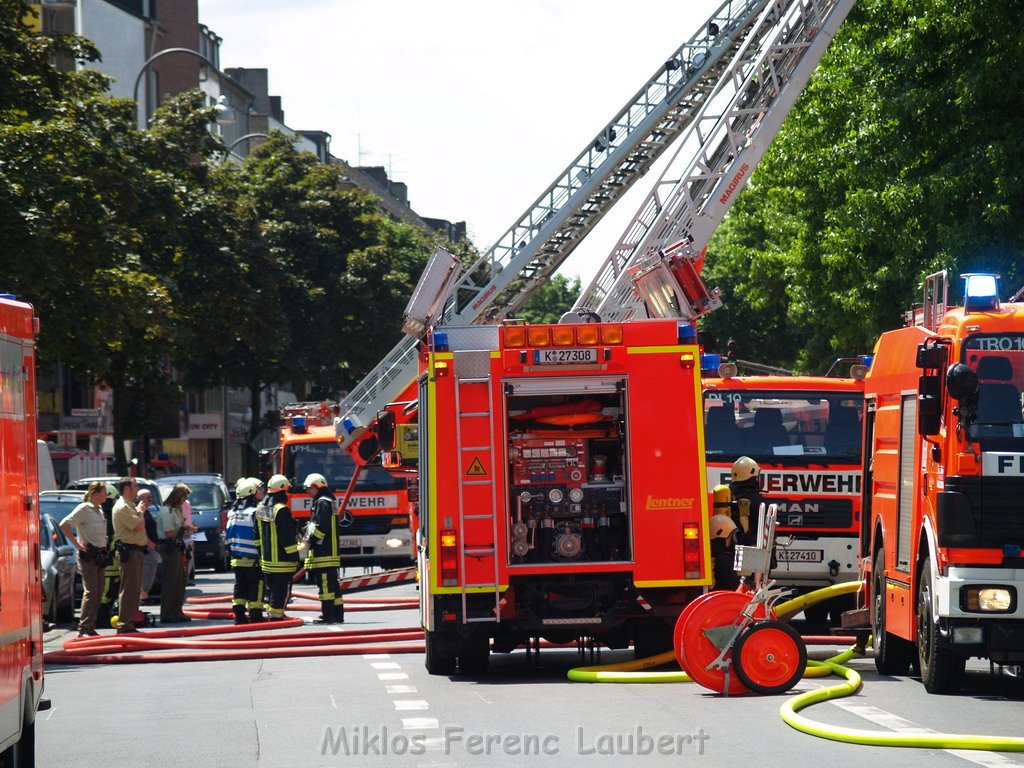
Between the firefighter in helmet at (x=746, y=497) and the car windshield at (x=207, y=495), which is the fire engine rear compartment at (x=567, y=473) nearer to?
the firefighter in helmet at (x=746, y=497)

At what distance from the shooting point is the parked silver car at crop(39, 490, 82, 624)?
21469 mm

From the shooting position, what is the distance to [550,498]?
1455 centimetres

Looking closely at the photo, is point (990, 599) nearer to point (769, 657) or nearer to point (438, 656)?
point (769, 657)

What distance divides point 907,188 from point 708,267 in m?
38.8

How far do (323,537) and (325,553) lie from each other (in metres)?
0.19

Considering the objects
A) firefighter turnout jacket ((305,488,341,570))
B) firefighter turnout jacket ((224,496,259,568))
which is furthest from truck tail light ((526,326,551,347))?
firefighter turnout jacket ((224,496,259,568))

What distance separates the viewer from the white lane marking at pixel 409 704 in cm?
1212

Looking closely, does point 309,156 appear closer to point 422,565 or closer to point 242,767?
point 422,565

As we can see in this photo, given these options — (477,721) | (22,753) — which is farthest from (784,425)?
(22,753)

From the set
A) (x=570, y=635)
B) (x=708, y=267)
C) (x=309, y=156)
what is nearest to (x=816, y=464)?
(x=570, y=635)

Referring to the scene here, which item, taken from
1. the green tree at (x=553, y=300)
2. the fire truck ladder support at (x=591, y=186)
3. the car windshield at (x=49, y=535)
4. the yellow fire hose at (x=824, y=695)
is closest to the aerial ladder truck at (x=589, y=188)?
the fire truck ladder support at (x=591, y=186)

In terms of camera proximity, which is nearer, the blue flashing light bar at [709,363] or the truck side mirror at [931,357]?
the truck side mirror at [931,357]

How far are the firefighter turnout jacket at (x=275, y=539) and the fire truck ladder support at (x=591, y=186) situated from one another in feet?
13.2

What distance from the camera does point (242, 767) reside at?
9.73 meters
